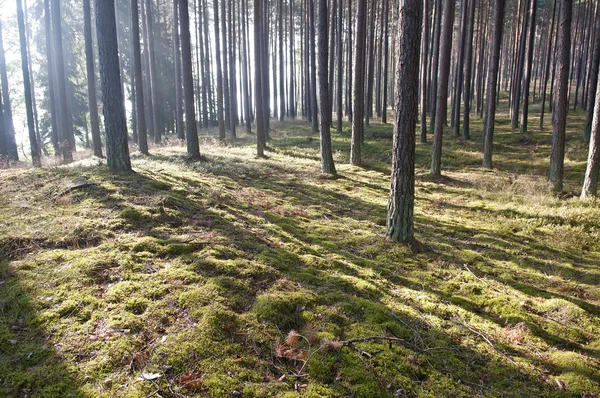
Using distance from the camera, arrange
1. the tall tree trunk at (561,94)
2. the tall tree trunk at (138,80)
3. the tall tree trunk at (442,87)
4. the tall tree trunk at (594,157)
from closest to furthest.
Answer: the tall tree trunk at (594,157)
the tall tree trunk at (561,94)
the tall tree trunk at (442,87)
the tall tree trunk at (138,80)

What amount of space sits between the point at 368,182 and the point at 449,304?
879cm

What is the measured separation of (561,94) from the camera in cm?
1102

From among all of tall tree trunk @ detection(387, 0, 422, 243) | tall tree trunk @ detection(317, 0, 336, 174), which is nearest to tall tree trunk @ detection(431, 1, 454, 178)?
tall tree trunk @ detection(317, 0, 336, 174)

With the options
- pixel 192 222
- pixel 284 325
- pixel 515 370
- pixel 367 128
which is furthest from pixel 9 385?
pixel 367 128

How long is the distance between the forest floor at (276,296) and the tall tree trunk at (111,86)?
2.62 feet

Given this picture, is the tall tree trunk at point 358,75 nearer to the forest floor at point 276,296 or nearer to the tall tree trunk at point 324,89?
the tall tree trunk at point 324,89

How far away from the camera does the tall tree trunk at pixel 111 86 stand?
30.7ft

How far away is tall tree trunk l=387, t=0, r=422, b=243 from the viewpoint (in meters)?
6.32

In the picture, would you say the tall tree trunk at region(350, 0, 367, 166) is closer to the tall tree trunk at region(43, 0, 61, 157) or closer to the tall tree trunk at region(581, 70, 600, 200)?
the tall tree trunk at region(581, 70, 600, 200)

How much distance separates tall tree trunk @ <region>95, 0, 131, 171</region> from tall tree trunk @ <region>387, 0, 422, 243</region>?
758cm

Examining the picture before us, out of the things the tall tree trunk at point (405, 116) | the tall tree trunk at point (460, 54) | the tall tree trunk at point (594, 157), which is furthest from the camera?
the tall tree trunk at point (460, 54)

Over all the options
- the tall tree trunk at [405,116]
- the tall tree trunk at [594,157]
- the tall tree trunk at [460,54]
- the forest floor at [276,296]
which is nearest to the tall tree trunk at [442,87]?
the forest floor at [276,296]

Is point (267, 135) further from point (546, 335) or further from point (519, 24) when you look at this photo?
point (546, 335)

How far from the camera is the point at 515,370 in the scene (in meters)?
3.81
